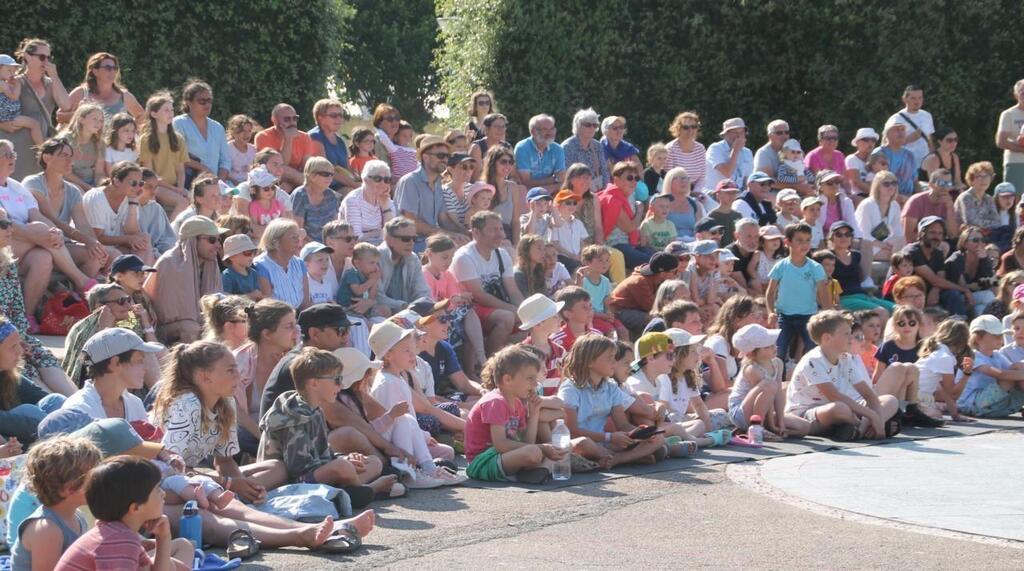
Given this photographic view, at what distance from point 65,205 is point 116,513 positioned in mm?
6481

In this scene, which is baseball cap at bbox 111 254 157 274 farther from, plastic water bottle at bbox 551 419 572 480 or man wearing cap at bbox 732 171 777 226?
man wearing cap at bbox 732 171 777 226

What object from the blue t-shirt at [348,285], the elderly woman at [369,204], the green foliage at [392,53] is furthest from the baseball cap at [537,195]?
the green foliage at [392,53]

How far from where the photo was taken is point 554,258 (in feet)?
43.2

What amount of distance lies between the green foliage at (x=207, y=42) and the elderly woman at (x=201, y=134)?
3.85 m

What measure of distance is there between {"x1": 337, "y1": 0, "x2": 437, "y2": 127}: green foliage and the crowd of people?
15576 mm

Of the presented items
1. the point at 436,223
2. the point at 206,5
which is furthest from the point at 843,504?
the point at 206,5

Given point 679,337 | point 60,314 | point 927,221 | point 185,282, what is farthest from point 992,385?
point 60,314

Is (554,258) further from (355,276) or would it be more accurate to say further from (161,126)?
(161,126)

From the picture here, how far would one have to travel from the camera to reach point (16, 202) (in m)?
11.3

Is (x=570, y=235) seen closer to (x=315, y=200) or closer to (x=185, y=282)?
(x=315, y=200)

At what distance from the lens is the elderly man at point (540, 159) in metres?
15.6

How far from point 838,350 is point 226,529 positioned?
572 cm

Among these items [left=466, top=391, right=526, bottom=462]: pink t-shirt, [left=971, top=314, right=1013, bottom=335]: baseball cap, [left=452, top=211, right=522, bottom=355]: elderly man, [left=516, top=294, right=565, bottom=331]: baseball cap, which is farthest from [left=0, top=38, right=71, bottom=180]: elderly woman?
[left=971, top=314, right=1013, bottom=335]: baseball cap

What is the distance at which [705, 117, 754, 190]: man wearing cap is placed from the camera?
1680cm
